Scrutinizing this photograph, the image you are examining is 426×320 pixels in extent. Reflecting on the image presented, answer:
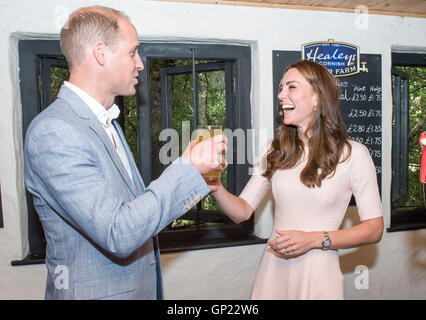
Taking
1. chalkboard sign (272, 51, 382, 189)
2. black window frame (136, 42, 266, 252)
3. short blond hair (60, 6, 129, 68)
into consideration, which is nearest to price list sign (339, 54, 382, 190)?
chalkboard sign (272, 51, 382, 189)

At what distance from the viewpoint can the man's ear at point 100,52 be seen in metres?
1.05

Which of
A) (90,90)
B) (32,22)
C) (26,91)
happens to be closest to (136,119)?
(26,91)

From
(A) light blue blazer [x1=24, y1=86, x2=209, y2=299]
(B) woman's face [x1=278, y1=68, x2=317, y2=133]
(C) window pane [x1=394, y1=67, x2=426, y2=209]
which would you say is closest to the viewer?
(A) light blue blazer [x1=24, y1=86, x2=209, y2=299]

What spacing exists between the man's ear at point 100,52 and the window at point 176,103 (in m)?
1.22

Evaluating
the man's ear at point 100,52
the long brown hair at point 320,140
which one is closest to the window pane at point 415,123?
the long brown hair at point 320,140

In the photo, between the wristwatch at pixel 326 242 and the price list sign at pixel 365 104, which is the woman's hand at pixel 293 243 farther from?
the price list sign at pixel 365 104

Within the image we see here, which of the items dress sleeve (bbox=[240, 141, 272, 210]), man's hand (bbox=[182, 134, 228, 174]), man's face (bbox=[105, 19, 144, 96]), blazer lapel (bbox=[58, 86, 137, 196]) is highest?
man's face (bbox=[105, 19, 144, 96])

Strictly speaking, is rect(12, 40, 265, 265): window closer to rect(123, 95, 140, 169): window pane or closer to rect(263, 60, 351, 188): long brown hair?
rect(123, 95, 140, 169): window pane

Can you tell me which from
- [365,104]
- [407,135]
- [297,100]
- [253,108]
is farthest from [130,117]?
[407,135]

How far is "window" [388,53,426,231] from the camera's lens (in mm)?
2816

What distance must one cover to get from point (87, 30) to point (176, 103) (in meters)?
1.51

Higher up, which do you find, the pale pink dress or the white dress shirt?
the white dress shirt

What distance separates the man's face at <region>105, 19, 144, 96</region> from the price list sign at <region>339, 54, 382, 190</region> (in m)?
1.89
